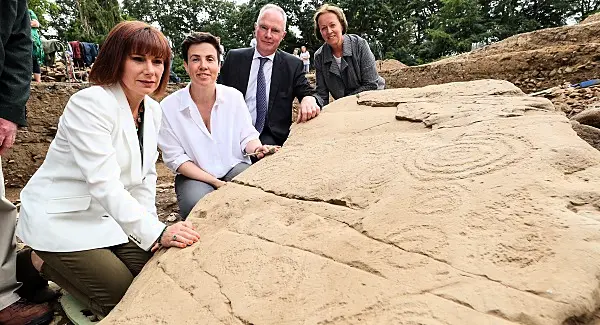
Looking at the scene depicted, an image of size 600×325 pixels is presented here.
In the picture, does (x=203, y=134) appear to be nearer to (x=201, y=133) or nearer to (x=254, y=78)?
(x=201, y=133)

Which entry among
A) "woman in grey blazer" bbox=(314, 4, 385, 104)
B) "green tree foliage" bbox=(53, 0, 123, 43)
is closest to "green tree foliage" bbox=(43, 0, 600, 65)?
"green tree foliage" bbox=(53, 0, 123, 43)

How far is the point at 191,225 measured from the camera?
5.83 feet

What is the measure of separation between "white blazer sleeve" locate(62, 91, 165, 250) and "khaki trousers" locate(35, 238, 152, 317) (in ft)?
0.68

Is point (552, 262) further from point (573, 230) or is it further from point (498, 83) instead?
point (498, 83)

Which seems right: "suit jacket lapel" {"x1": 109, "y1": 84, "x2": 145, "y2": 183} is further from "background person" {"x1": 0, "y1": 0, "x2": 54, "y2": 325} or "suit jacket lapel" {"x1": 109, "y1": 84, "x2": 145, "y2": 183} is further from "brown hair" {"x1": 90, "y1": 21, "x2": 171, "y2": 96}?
"background person" {"x1": 0, "y1": 0, "x2": 54, "y2": 325}

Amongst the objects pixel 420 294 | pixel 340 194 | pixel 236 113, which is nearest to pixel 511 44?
pixel 236 113

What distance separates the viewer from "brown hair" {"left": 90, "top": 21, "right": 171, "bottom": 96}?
5.53 ft

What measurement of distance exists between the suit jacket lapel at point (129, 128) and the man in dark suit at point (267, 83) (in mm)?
1173

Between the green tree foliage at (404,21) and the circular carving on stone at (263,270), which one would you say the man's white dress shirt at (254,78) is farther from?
the green tree foliage at (404,21)

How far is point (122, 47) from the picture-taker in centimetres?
169

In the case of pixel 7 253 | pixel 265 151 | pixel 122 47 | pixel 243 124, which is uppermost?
pixel 122 47

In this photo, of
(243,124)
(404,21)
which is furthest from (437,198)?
(404,21)

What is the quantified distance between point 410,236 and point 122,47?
126cm

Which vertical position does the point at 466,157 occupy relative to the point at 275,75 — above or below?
below
